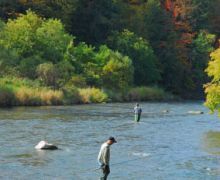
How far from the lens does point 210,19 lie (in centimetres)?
12300

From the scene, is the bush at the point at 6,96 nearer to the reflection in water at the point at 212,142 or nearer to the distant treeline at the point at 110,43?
the distant treeline at the point at 110,43

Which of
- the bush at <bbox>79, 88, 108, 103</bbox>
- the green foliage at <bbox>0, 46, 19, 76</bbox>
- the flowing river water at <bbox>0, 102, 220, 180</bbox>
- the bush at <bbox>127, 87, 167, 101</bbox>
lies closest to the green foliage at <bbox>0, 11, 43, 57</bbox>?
the green foliage at <bbox>0, 46, 19, 76</bbox>

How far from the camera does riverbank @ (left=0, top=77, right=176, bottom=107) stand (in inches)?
2586

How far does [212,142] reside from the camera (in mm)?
41719

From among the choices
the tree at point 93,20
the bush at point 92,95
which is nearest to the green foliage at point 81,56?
the bush at point 92,95

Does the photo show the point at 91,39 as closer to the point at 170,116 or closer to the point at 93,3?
the point at 93,3

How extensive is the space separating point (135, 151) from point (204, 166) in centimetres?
563

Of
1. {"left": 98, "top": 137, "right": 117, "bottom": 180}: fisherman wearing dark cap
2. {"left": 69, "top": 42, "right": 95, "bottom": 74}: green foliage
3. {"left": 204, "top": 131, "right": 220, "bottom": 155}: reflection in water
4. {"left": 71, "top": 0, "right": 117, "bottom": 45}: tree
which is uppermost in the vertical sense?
{"left": 71, "top": 0, "right": 117, "bottom": 45}: tree

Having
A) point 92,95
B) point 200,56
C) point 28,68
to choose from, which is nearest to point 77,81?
point 92,95

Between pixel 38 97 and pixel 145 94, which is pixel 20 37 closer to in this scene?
pixel 38 97

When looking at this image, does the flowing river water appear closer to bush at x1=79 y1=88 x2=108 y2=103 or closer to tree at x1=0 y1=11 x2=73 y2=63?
bush at x1=79 y1=88 x2=108 y2=103

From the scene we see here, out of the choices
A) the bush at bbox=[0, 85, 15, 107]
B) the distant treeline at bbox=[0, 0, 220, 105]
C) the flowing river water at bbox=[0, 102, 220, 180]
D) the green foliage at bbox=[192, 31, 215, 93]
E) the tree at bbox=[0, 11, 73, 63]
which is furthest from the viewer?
the green foliage at bbox=[192, 31, 215, 93]

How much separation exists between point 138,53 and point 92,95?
22.8 m

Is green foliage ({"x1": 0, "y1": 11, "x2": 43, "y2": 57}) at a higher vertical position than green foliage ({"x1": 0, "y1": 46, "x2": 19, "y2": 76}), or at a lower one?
higher
